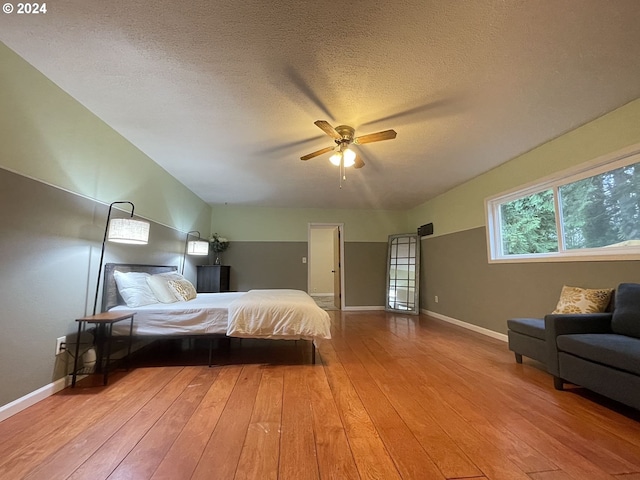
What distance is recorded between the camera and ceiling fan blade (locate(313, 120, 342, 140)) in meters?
2.27

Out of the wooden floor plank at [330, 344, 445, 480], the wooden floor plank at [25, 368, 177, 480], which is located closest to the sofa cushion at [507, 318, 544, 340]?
the wooden floor plank at [330, 344, 445, 480]

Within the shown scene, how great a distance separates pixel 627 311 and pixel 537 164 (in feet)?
5.97

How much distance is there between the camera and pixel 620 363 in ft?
5.70

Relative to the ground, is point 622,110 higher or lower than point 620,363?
higher

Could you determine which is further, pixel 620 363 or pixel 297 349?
pixel 297 349

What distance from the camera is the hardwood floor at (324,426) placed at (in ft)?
4.36

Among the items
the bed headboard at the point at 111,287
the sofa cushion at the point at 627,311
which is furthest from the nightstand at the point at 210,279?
the sofa cushion at the point at 627,311

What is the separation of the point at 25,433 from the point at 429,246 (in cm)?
578

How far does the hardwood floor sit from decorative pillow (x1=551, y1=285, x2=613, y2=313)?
0.66 meters

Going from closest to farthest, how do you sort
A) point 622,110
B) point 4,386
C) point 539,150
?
point 4,386 → point 622,110 → point 539,150

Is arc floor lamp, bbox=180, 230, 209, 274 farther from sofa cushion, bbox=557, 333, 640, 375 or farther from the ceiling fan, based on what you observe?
sofa cushion, bbox=557, 333, 640, 375

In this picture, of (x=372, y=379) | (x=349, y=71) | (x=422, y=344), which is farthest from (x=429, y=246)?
(x=349, y=71)

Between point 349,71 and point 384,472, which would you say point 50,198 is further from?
point 384,472

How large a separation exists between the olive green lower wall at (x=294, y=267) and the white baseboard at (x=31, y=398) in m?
3.96
